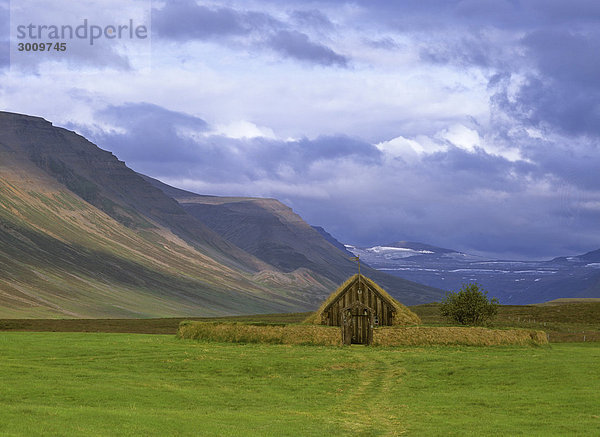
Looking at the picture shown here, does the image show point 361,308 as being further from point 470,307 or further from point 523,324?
point 523,324

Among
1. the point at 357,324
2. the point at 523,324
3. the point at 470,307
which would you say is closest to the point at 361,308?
the point at 357,324

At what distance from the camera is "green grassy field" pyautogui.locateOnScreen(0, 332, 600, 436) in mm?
29547

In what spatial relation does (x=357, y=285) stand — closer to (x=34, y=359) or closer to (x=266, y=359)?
(x=266, y=359)

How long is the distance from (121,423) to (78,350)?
28.2 meters

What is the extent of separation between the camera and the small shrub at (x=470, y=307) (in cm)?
7481

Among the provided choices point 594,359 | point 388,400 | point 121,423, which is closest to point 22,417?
point 121,423

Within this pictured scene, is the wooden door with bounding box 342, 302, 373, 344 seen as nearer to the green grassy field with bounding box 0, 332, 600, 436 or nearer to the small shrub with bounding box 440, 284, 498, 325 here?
the green grassy field with bounding box 0, 332, 600, 436

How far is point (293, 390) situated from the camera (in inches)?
1619

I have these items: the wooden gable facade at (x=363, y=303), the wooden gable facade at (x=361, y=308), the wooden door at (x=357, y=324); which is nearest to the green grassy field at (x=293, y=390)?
the wooden door at (x=357, y=324)

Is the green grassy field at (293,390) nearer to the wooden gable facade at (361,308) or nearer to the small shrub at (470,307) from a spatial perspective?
the wooden gable facade at (361,308)

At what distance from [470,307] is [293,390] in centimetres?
3863

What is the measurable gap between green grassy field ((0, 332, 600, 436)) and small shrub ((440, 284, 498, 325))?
14.5 m

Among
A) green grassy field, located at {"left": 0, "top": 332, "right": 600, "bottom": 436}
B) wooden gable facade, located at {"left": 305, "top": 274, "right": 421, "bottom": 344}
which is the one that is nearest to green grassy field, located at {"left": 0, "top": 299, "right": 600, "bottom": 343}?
wooden gable facade, located at {"left": 305, "top": 274, "right": 421, "bottom": 344}

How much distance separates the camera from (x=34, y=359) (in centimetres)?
4909
